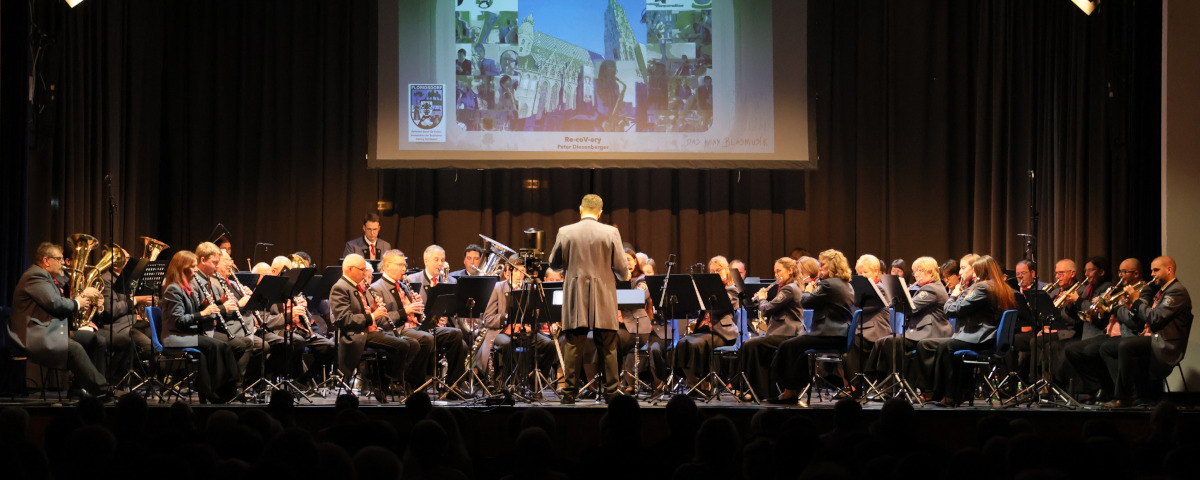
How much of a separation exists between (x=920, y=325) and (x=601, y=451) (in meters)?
5.66

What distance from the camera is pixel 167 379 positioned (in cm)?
895

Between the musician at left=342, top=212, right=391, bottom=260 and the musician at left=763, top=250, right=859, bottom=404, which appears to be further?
the musician at left=342, top=212, right=391, bottom=260

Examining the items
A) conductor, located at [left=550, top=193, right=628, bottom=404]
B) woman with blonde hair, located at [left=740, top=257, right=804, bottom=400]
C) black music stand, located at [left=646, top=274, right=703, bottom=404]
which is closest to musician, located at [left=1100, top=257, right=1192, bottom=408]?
woman with blonde hair, located at [left=740, top=257, right=804, bottom=400]

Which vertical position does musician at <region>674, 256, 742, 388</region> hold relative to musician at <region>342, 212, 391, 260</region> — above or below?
below

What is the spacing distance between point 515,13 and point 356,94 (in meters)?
2.19

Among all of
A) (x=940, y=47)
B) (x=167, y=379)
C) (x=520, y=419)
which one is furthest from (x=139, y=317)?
(x=940, y=47)

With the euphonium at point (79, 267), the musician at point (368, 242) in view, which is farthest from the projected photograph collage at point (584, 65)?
the euphonium at point (79, 267)

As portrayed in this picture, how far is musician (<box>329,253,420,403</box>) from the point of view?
28.1ft

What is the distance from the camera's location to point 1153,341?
28.7ft

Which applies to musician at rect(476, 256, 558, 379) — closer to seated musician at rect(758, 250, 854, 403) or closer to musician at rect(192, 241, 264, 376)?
musician at rect(192, 241, 264, 376)

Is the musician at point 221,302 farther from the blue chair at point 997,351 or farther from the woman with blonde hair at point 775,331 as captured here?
the blue chair at point 997,351

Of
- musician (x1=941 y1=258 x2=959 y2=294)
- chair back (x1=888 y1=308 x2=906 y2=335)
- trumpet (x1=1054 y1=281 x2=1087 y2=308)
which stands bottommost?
chair back (x1=888 y1=308 x2=906 y2=335)

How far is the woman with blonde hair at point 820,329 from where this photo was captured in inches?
337

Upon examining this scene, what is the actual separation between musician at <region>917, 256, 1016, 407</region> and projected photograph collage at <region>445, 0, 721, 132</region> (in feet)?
14.9
